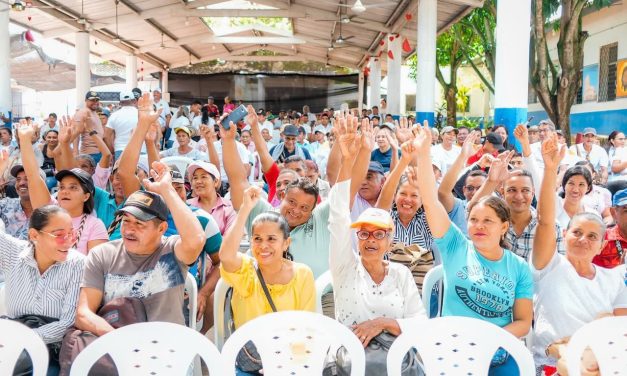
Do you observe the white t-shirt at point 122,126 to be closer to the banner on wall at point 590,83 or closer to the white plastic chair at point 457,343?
the white plastic chair at point 457,343

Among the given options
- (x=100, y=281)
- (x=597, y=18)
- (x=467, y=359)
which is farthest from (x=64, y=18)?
(x=467, y=359)

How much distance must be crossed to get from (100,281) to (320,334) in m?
1.04

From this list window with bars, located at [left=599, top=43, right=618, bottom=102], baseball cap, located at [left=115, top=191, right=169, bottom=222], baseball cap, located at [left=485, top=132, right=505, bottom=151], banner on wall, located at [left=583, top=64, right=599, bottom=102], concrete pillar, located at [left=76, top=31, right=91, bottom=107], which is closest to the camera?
baseball cap, located at [left=115, top=191, right=169, bottom=222]

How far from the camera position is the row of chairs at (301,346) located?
7.71ft

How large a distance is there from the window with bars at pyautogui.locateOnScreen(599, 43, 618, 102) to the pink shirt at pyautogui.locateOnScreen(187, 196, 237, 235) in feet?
43.5

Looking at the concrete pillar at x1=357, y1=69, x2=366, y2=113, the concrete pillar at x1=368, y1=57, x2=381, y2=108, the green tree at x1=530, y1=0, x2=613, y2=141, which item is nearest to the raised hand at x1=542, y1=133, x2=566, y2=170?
the green tree at x1=530, y1=0, x2=613, y2=141

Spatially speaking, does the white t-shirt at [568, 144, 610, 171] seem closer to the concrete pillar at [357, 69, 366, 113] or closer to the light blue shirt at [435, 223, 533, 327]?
the light blue shirt at [435, 223, 533, 327]

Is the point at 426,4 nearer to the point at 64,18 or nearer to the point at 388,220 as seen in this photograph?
the point at 64,18

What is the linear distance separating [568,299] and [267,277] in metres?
1.40

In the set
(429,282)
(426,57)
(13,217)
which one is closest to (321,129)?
(426,57)

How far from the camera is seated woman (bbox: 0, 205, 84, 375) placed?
108 inches

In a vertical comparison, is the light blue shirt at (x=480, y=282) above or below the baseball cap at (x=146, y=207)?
below

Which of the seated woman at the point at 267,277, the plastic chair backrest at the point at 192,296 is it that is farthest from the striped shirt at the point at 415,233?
the plastic chair backrest at the point at 192,296

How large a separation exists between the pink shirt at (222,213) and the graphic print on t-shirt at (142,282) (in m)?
1.12
